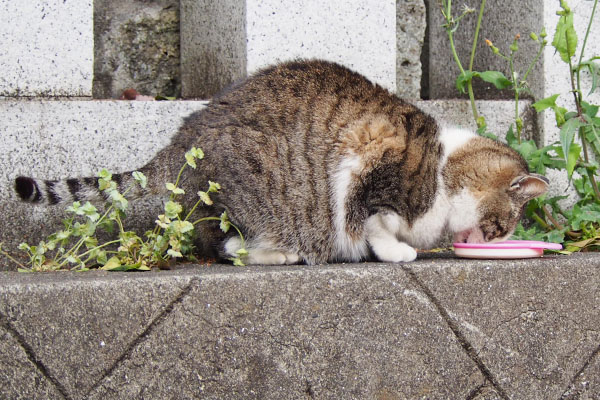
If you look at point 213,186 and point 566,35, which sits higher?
point 566,35

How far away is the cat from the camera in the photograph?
255 cm

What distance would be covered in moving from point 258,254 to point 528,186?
106 centimetres

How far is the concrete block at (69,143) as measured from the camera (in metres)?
2.65

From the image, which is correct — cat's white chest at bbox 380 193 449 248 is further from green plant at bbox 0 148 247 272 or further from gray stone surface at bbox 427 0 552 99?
gray stone surface at bbox 427 0 552 99

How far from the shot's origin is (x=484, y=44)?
3.52m

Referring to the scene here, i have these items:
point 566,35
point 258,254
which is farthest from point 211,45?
point 566,35

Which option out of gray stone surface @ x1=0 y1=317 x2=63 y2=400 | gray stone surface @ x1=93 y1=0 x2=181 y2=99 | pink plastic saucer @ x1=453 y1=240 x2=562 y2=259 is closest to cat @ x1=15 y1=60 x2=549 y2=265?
pink plastic saucer @ x1=453 y1=240 x2=562 y2=259

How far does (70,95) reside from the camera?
2.78 metres

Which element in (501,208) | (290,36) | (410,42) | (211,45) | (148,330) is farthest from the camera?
(410,42)

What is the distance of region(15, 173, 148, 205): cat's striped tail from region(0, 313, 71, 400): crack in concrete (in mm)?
669

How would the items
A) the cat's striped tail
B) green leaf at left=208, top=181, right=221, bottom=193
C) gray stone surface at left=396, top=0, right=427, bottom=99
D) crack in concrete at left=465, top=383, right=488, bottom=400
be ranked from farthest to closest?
gray stone surface at left=396, top=0, right=427, bottom=99 < green leaf at left=208, top=181, right=221, bottom=193 < the cat's striped tail < crack in concrete at left=465, top=383, right=488, bottom=400

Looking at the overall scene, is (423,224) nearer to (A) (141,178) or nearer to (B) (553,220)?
(B) (553,220)

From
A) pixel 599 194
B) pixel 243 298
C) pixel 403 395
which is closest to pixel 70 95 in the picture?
pixel 243 298

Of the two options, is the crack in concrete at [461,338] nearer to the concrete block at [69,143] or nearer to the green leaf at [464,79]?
the concrete block at [69,143]
